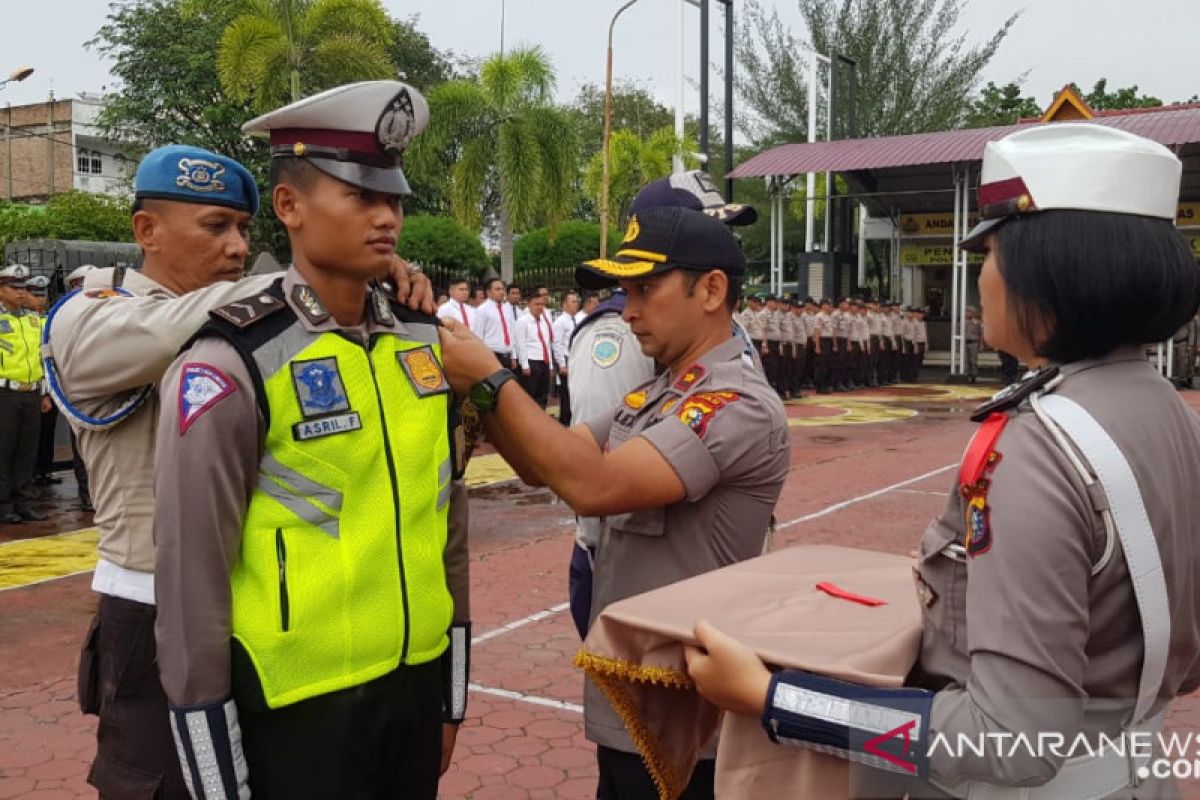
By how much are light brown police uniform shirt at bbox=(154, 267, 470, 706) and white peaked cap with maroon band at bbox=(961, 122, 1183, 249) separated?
1.22 m

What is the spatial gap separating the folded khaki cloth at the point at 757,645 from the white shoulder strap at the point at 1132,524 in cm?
31

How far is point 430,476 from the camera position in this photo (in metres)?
2.00

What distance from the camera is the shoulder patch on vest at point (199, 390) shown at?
1.74m

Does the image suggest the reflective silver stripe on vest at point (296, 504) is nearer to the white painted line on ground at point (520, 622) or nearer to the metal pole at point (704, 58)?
the white painted line on ground at point (520, 622)

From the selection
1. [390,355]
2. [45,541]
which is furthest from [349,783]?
[45,541]

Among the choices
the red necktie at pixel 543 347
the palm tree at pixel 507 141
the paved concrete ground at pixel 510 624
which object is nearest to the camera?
the paved concrete ground at pixel 510 624

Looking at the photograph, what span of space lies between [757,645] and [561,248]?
25.0 metres

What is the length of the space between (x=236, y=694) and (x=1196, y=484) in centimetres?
150

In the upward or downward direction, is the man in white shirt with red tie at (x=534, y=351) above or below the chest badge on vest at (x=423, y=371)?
below

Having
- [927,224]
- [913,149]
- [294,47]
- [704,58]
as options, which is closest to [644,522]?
[294,47]

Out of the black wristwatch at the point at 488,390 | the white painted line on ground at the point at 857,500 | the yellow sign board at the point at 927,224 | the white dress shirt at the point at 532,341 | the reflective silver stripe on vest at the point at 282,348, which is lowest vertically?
the white painted line on ground at the point at 857,500

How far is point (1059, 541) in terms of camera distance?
1.33 m

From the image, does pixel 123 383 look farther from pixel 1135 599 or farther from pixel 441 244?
pixel 441 244

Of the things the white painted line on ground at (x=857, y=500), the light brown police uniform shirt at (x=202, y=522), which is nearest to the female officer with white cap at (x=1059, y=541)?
the light brown police uniform shirt at (x=202, y=522)
